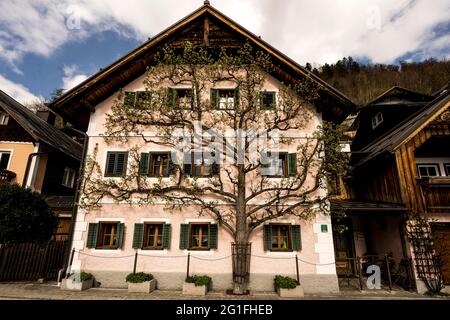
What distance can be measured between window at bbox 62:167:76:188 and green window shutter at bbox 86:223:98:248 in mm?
8045

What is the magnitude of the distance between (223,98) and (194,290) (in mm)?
8593

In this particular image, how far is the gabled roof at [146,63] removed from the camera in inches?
490

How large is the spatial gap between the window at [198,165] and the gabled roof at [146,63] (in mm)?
5254

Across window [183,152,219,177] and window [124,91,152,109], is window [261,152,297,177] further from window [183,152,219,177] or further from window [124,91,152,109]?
window [124,91,152,109]

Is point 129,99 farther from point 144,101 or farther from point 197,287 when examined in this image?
point 197,287

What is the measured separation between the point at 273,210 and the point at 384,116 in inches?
490

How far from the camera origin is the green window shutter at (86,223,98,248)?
11250 mm

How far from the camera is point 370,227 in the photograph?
1462 centimetres

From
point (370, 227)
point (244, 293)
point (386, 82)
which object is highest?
point (386, 82)

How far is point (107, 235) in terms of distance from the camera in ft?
38.1
